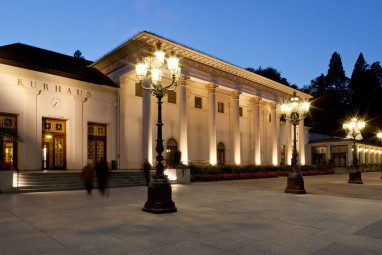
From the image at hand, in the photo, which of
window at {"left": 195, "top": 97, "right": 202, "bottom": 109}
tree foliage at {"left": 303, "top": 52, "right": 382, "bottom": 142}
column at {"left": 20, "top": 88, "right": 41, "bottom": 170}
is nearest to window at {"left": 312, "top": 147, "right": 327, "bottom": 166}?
tree foliage at {"left": 303, "top": 52, "right": 382, "bottom": 142}

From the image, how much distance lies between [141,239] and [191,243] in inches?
38.0

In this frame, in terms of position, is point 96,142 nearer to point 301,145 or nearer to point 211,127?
point 211,127

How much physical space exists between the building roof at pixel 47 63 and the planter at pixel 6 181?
795cm

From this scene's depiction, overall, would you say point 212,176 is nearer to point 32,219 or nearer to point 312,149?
point 32,219

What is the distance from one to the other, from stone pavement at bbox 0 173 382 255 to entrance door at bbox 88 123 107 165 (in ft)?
43.0

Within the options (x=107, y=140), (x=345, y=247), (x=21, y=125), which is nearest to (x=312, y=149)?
(x=107, y=140)

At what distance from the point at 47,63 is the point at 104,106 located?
4.90 meters

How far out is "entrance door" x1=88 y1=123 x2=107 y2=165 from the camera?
76.0 ft

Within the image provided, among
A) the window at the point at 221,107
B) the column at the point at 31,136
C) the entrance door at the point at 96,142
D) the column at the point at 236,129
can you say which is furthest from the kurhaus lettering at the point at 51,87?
the window at the point at 221,107

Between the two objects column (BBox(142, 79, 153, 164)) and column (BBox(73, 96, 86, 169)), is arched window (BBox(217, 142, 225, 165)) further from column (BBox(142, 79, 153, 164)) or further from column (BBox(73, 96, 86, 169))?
column (BBox(73, 96, 86, 169))

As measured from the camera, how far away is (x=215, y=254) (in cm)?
497

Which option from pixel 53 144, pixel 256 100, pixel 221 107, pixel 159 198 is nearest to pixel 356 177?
pixel 256 100

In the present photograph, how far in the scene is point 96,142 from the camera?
23500 mm

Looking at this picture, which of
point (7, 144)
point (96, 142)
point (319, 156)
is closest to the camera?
point (7, 144)
